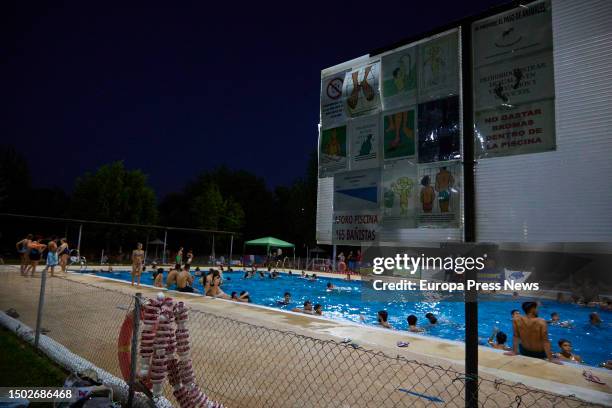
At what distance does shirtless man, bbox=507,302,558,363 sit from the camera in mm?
6261

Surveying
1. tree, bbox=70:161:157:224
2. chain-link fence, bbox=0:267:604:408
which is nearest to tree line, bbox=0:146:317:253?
tree, bbox=70:161:157:224

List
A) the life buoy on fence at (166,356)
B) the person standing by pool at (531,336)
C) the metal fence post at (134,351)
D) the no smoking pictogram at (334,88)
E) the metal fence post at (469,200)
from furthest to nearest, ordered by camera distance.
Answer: the person standing by pool at (531,336) < the metal fence post at (134,351) < the life buoy on fence at (166,356) < the no smoking pictogram at (334,88) < the metal fence post at (469,200)

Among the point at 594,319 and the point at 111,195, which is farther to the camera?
the point at 111,195

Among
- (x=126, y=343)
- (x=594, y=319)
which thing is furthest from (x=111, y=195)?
(x=594, y=319)

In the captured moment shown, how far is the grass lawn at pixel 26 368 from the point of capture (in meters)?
4.71

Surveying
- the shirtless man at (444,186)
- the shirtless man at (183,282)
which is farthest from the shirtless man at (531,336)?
the shirtless man at (183,282)

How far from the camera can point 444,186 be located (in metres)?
2.57

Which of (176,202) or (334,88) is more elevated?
(176,202)

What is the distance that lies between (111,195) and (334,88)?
1360 inches

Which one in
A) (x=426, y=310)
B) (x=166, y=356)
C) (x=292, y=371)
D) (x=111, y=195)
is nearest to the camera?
(x=166, y=356)

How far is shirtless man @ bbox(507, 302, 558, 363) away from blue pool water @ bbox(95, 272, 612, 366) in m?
0.75

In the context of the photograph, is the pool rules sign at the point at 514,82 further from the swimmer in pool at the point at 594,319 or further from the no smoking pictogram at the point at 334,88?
the swimmer in pool at the point at 594,319

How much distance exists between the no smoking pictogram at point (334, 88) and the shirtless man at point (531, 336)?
5181 mm

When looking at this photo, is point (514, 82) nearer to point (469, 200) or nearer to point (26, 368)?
point (469, 200)
